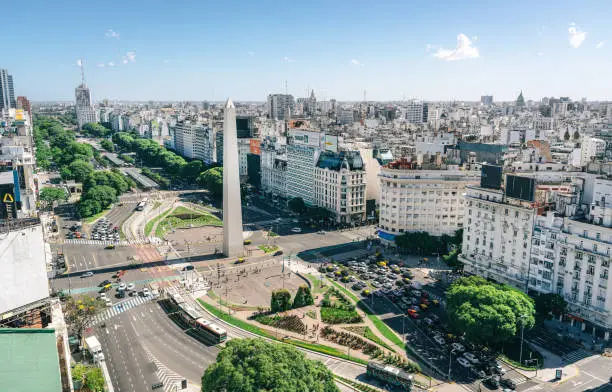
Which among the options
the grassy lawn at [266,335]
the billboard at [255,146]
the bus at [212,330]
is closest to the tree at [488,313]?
the grassy lawn at [266,335]

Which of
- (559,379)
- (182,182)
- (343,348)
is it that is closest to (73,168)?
(182,182)

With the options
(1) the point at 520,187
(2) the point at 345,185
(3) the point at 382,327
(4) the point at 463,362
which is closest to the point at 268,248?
(2) the point at 345,185

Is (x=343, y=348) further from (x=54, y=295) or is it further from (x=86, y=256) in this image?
(x=86, y=256)

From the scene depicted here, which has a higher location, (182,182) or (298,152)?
(298,152)

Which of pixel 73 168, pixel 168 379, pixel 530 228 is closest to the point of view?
pixel 168 379

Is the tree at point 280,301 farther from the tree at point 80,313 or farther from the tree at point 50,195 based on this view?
the tree at point 50,195

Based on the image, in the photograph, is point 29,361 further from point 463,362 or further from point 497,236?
point 497,236

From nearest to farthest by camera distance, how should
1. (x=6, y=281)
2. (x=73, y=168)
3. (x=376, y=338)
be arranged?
(x=6, y=281)
(x=376, y=338)
(x=73, y=168)

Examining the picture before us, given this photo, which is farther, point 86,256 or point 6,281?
point 86,256
